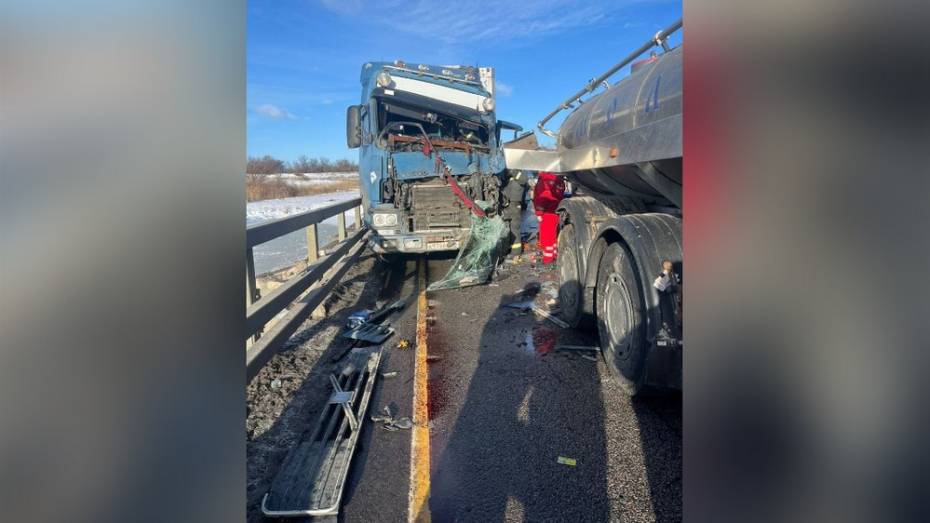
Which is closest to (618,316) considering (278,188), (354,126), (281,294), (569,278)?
(569,278)

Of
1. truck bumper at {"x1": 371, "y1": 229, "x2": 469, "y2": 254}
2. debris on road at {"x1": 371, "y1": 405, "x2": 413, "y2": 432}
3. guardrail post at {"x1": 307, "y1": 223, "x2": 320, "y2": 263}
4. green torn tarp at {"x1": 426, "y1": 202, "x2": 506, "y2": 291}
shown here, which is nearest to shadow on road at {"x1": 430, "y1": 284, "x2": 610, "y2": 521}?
debris on road at {"x1": 371, "y1": 405, "x2": 413, "y2": 432}

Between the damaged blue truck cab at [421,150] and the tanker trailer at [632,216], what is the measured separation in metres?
3.28

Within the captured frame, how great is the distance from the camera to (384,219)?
8.23 meters

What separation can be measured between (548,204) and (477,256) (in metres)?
1.52

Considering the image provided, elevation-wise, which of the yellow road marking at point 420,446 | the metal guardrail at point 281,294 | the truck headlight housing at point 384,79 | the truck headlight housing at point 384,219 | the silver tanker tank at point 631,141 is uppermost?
the truck headlight housing at point 384,79

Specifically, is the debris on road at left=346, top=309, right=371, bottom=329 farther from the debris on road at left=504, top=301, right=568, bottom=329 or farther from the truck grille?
the truck grille

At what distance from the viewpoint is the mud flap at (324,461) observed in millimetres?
2629

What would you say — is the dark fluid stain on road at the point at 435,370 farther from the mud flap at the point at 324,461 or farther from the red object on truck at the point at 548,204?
the red object on truck at the point at 548,204

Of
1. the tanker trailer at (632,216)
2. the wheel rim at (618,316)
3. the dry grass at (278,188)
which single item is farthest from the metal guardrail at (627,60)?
the dry grass at (278,188)
